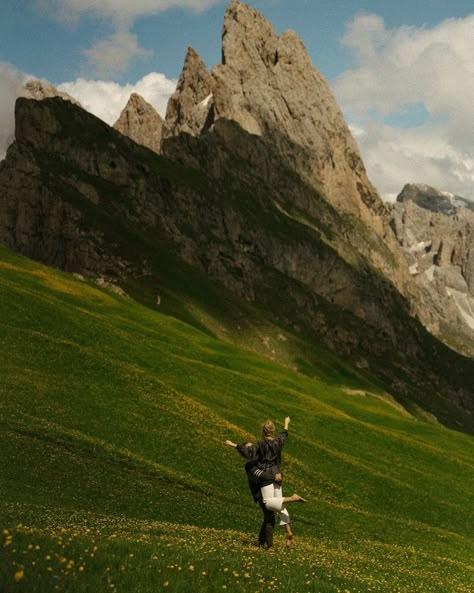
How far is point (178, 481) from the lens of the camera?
39625mm

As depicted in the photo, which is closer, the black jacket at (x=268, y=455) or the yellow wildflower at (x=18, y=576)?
the yellow wildflower at (x=18, y=576)

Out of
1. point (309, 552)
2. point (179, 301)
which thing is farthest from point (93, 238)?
point (309, 552)

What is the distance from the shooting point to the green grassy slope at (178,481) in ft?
59.2

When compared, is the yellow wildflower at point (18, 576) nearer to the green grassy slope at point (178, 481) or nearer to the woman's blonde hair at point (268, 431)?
the green grassy slope at point (178, 481)

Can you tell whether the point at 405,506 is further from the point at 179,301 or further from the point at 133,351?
the point at 179,301

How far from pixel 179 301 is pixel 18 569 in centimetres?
17813

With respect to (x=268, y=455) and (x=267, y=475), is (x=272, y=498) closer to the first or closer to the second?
(x=267, y=475)

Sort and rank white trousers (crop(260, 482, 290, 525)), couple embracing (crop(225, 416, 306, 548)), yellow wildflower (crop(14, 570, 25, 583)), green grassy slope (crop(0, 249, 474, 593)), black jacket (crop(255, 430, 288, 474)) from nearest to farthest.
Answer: yellow wildflower (crop(14, 570, 25, 583)) < green grassy slope (crop(0, 249, 474, 593)) < white trousers (crop(260, 482, 290, 525)) < couple embracing (crop(225, 416, 306, 548)) < black jacket (crop(255, 430, 288, 474))

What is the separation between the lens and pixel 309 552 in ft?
88.3

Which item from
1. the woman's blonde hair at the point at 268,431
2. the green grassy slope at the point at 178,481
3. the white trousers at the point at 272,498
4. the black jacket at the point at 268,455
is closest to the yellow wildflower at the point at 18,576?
the green grassy slope at the point at 178,481

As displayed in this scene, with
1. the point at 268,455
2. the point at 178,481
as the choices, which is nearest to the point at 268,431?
the point at 268,455

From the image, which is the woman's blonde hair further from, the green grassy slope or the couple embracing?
the green grassy slope

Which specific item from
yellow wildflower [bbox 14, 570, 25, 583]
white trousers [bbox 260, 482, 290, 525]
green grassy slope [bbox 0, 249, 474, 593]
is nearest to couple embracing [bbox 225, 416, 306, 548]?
white trousers [bbox 260, 482, 290, 525]

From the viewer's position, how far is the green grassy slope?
18047 millimetres
